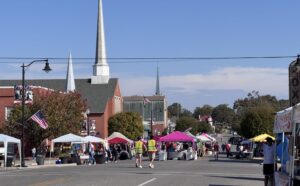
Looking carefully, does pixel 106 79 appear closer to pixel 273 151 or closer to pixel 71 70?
pixel 71 70

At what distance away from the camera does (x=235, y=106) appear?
18888 cm

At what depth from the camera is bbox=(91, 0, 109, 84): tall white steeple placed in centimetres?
10506

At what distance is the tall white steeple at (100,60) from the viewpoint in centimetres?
10506

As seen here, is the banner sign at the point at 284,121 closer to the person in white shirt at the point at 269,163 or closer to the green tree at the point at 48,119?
the person in white shirt at the point at 269,163

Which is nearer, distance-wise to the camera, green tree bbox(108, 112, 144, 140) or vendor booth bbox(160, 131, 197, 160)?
vendor booth bbox(160, 131, 197, 160)

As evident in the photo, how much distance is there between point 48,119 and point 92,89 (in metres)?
45.0

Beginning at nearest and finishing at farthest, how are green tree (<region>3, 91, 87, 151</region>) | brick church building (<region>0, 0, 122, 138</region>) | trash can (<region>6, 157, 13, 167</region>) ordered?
trash can (<region>6, 157, 13, 167</region>) < green tree (<region>3, 91, 87, 151</region>) < brick church building (<region>0, 0, 122, 138</region>)

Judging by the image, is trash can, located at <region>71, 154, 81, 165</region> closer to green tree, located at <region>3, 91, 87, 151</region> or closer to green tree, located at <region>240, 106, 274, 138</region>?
green tree, located at <region>3, 91, 87, 151</region>

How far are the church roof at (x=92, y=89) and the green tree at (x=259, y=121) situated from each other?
28.0 metres

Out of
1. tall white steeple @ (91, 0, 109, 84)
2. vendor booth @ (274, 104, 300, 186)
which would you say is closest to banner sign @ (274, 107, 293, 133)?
vendor booth @ (274, 104, 300, 186)

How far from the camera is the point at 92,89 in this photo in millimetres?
106938

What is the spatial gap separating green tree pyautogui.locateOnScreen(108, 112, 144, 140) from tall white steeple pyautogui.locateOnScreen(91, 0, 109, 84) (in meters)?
10.9

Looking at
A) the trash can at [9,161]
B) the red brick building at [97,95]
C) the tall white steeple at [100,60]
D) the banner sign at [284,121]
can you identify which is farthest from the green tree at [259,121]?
the banner sign at [284,121]

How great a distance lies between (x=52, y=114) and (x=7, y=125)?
16.4ft
